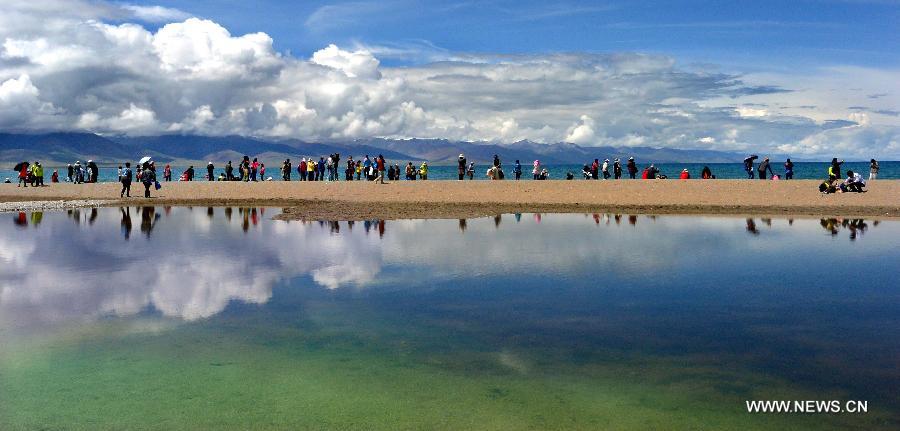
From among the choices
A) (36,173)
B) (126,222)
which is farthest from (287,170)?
(126,222)

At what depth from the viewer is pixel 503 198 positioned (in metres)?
45.6

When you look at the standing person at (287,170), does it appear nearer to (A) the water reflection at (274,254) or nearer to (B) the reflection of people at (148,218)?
(B) the reflection of people at (148,218)

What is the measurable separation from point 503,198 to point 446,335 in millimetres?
33816

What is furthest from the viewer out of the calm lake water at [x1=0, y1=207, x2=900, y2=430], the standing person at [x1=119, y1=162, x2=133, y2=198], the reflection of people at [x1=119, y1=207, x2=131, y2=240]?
the standing person at [x1=119, y1=162, x2=133, y2=198]

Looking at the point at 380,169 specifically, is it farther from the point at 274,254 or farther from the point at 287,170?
the point at 274,254

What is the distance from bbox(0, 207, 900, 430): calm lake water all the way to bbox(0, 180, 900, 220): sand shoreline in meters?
14.0

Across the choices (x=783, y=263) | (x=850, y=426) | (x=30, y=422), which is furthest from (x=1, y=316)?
(x=783, y=263)

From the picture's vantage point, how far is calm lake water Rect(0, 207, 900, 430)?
870 centimetres

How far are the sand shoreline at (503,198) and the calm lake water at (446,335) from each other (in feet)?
45.8

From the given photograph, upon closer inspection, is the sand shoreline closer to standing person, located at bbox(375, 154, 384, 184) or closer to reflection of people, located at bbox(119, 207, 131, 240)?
standing person, located at bbox(375, 154, 384, 184)

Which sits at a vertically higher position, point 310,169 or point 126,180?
point 310,169

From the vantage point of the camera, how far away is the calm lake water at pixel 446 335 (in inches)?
343

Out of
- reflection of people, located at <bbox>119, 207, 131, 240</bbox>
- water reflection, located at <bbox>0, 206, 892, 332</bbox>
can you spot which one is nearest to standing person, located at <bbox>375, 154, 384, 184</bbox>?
reflection of people, located at <bbox>119, 207, 131, 240</bbox>

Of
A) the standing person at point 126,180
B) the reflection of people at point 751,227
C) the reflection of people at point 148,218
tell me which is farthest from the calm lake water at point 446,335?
the standing person at point 126,180
